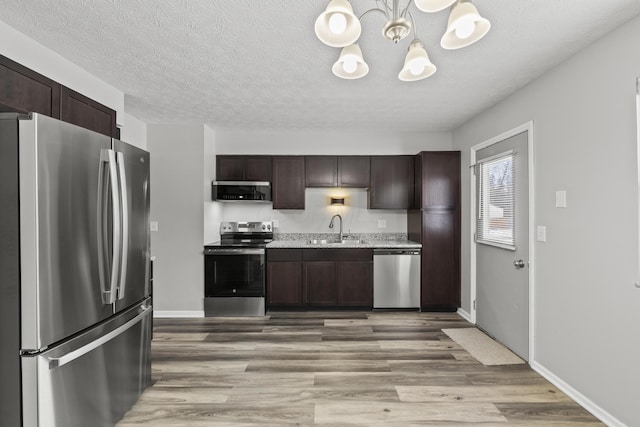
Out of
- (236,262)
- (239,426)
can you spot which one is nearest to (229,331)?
(236,262)

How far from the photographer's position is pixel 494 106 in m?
3.56

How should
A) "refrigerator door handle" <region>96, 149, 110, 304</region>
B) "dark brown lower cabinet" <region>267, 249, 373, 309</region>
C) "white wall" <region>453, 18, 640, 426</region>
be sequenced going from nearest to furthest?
1. "refrigerator door handle" <region>96, 149, 110, 304</region>
2. "white wall" <region>453, 18, 640, 426</region>
3. "dark brown lower cabinet" <region>267, 249, 373, 309</region>

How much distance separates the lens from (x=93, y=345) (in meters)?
1.86

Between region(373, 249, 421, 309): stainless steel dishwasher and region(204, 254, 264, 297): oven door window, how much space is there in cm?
150

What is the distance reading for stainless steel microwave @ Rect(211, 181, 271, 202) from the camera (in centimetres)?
456

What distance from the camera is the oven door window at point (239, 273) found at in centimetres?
435

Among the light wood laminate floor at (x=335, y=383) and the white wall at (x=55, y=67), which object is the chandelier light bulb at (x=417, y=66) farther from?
the white wall at (x=55, y=67)

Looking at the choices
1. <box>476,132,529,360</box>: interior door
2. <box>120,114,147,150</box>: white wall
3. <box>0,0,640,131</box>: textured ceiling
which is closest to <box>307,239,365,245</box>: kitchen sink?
<box>476,132,529,360</box>: interior door

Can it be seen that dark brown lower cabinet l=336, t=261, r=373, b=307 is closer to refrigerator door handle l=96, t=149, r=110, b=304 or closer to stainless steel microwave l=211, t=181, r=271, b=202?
stainless steel microwave l=211, t=181, r=271, b=202

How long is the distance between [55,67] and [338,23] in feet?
7.63

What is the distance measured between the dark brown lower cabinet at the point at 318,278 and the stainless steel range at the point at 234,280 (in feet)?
0.54

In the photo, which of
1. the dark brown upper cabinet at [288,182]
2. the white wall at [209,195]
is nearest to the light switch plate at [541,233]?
the dark brown upper cabinet at [288,182]

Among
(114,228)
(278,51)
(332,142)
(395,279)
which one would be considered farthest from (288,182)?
(114,228)

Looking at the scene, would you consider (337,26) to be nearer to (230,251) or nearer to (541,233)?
(541,233)
